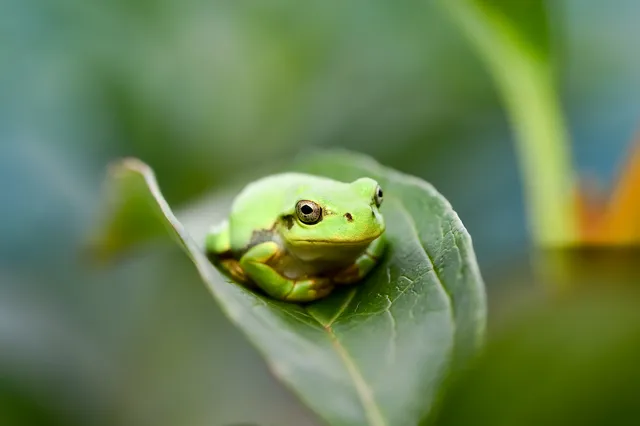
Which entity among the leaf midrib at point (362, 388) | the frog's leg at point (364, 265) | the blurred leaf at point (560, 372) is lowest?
the blurred leaf at point (560, 372)

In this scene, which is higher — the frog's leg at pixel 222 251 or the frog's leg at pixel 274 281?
the frog's leg at pixel 222 251

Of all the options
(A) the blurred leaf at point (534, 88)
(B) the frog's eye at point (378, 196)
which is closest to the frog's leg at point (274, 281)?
(B) the frog's eye at point (378, 196)

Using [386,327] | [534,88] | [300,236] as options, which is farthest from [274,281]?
[534,88]

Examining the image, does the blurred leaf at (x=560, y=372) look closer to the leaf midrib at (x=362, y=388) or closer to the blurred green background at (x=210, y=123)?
the leaf midrib at (x=362, y=388)

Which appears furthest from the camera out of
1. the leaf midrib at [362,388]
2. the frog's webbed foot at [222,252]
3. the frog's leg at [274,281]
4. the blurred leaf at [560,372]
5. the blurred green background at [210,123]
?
the blurred green background at [210,123]

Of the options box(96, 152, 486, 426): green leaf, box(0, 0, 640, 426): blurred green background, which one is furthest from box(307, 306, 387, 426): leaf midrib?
box(0, 0, 640, 426): blurred green background

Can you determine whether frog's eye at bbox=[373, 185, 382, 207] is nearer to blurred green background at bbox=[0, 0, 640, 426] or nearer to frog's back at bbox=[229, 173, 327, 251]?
frog's back at bbox=[229, 173, 327, 251]

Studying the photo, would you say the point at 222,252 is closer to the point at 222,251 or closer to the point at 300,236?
the point at 222,251

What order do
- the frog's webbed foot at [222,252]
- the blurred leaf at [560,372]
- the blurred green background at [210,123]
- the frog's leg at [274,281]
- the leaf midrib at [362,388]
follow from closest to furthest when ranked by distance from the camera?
the leaf midrib at [362,388] → the blurred leaf at [560,372] → the frog's leg at [274,281] → the frog's webbed foot at [222,252] → the blurred green background at [210,123]
